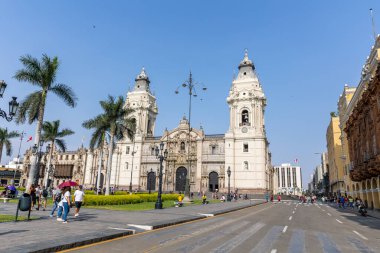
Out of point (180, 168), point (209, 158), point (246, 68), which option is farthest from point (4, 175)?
point (246, 68)

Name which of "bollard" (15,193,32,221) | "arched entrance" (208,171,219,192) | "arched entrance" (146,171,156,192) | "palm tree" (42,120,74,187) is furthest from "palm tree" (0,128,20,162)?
"bollard" (15,193,32,221)

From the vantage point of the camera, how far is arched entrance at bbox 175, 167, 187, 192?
63531 mm

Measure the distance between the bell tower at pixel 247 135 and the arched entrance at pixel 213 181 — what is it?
3.34m

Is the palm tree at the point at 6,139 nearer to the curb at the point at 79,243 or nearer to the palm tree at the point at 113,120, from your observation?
the palm tree at the point at 113,120

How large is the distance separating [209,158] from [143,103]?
2392 centimetres

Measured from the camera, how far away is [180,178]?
2527 inches

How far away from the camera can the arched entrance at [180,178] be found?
6353 centimetres

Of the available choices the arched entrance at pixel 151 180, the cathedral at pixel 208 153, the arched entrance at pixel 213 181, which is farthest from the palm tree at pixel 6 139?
the arched entrance at pixel 213 181

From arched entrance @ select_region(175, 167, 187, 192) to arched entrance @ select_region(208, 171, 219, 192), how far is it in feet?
19.3

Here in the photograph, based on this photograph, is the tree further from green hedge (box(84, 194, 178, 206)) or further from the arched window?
the arched window

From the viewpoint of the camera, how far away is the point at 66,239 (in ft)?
27.1

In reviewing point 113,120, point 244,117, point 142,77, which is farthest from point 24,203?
point 142,77

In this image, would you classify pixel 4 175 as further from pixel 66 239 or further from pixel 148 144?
pixel 66 239

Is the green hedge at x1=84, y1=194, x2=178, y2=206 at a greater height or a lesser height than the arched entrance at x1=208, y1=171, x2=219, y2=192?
lesser
